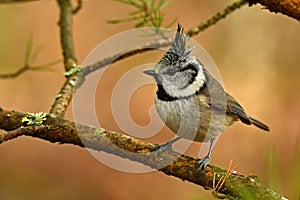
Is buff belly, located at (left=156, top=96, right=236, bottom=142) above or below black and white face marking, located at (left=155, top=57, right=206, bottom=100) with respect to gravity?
below

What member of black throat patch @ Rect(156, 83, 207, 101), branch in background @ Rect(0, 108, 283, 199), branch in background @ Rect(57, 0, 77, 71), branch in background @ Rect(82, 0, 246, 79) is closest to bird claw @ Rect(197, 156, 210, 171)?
branch in background @ Rect(0, 108, 283, 199)

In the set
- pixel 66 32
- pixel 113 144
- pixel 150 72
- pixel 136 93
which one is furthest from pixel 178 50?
pixel 136 93

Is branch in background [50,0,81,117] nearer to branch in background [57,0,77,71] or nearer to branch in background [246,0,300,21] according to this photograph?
branch in background [57,0,77,71]

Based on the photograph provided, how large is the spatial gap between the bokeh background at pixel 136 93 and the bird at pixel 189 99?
166cm

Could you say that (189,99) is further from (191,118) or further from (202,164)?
(202,164)

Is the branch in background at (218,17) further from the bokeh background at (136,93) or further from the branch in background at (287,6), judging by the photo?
the bokeh background at (136,93)

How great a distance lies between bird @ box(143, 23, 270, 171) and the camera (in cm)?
164

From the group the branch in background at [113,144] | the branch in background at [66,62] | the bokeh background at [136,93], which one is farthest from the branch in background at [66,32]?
the bokeh background at [136,93]

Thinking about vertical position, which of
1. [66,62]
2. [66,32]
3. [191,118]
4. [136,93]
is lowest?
[191,118]

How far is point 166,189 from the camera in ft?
11.6

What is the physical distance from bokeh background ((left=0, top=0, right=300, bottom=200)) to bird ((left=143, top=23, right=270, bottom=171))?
5.46 feet

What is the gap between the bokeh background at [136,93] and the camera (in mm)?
3652

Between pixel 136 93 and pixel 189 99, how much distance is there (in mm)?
2260

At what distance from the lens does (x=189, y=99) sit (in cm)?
172
